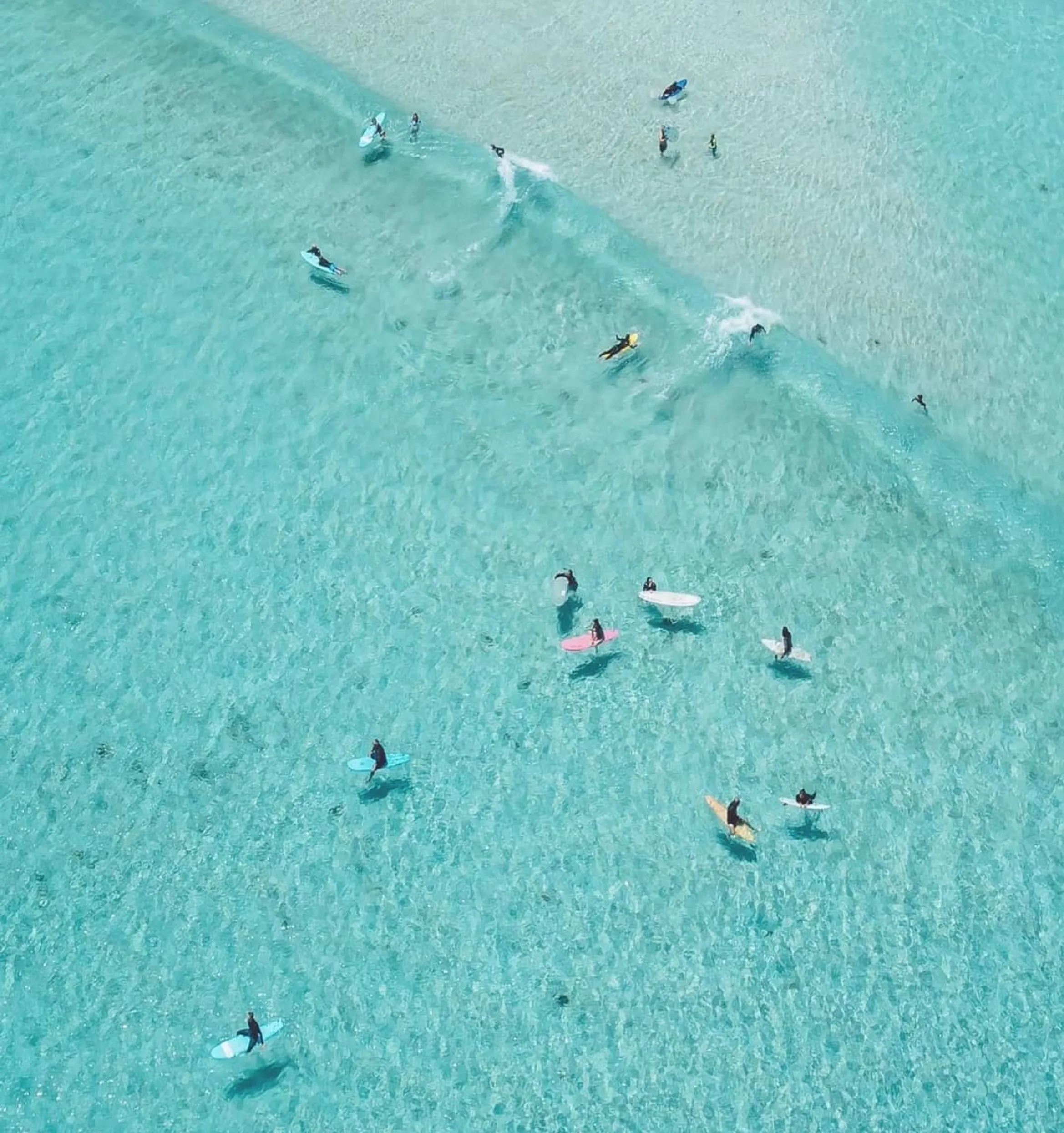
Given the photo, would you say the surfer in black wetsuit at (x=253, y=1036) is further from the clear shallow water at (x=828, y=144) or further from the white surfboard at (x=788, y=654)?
the clear shallow water at (x=828, y=144)

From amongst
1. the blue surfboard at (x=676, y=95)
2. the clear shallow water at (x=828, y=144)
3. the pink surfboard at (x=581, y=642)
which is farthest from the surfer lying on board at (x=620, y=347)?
the blue surfboard at (x=676, y=95)

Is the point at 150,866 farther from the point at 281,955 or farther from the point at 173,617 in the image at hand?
the point at 173,617

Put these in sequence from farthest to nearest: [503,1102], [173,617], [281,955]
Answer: [173,617], [281,955], [503,1102]

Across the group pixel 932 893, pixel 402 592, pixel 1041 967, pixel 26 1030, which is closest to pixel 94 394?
pixel 402 592

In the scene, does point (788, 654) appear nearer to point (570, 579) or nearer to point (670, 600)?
point (670, 600)

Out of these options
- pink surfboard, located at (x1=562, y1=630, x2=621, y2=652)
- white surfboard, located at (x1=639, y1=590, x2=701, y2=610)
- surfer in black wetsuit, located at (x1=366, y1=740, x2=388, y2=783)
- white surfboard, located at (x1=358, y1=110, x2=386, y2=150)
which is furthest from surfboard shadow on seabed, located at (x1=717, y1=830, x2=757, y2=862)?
white surfboard, located at (x1=358, y1=110, x2=386, y2=150)
